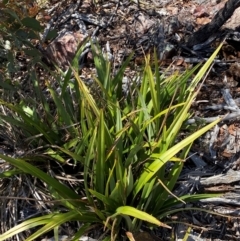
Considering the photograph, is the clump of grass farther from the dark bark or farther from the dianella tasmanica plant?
the dark bark

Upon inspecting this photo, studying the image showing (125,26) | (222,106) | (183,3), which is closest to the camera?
(222,106)

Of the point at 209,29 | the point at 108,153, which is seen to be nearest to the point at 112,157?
the point at 108,153

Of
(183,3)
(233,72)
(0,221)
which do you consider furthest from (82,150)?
(183,3)

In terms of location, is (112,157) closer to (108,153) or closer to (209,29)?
(108,153)

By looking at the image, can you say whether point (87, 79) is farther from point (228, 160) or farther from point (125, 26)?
point (228, 160)

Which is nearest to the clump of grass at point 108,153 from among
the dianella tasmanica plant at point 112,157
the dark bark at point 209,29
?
the dianella tasmanica plant at point 112,157

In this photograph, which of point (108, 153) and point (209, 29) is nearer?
point (108, 153)

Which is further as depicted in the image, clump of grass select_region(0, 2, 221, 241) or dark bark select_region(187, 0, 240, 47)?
dark bark select_region(187, 0, 240, 47)

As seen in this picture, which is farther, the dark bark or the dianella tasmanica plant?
the dark bark

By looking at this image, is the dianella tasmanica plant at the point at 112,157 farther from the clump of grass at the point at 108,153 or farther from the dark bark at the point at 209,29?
the dark bark at the point at 209,29

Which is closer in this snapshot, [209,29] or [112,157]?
[112,157]

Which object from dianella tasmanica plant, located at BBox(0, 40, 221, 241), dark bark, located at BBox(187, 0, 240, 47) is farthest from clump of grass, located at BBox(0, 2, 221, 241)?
dark bark, located at BBox(187, 0, 240, 47)
